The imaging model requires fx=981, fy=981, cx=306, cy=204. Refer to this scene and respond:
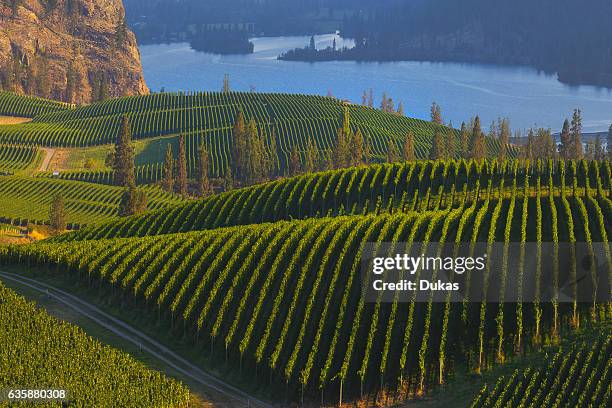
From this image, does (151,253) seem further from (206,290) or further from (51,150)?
(51,150)

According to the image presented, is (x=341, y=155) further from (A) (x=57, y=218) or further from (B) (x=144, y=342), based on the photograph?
(B) (x=144, y=342)

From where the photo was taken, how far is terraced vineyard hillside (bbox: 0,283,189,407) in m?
55.7

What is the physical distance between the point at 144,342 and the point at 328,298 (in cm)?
1328

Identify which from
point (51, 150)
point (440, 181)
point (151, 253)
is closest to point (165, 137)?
point (51, 150)

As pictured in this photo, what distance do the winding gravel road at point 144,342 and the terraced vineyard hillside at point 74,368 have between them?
10.4 feet

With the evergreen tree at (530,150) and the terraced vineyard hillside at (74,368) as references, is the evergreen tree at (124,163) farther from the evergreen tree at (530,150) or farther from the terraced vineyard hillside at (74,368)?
the terraced vineyard hillside at (74,368)

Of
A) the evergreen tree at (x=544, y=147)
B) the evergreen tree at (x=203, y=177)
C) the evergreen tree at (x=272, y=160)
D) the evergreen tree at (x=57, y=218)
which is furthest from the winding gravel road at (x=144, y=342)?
the evergreen tree at (x=544, y=147)

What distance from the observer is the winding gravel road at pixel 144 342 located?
61.7m

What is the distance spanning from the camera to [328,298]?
220ft

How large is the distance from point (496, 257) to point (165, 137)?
12948 cm

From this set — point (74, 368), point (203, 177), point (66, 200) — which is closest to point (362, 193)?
point (74, 368)

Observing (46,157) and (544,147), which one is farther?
(46,157)

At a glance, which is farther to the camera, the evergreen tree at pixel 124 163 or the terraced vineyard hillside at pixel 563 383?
the evergreen tree at pixel 124 163

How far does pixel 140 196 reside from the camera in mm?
122812
